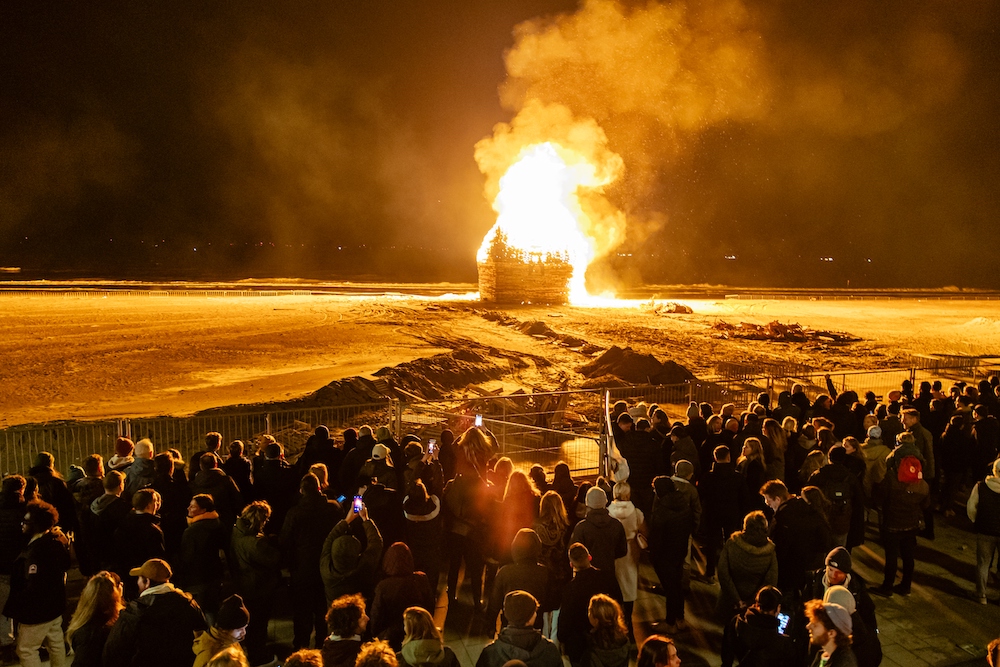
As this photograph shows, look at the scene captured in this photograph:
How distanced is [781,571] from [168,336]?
2180 centimetres

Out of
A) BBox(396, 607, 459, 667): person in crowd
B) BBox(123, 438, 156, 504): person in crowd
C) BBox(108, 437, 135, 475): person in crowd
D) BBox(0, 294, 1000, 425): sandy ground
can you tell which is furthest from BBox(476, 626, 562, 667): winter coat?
BBox(0, 294, 1000, 425): sandy ground

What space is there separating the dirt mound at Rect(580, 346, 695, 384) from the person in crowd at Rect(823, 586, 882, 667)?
14.5m

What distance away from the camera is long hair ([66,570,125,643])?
4602 mm

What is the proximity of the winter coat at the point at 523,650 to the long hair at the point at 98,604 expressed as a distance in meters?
2.39

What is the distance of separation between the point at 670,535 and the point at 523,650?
3.05m

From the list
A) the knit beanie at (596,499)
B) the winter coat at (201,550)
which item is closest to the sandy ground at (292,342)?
the winter coat at (201,550)

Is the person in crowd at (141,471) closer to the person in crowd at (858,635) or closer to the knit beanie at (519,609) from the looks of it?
the knit beanie at (519,609)

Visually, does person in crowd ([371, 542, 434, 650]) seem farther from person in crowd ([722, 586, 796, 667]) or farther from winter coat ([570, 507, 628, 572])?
person in crowd ([722, 586, 796, 667])

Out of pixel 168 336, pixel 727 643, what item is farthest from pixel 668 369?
pixel 168 336

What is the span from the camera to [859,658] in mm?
4840

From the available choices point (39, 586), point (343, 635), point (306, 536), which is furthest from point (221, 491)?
point (343, 635)

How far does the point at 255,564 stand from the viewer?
5.99 metres

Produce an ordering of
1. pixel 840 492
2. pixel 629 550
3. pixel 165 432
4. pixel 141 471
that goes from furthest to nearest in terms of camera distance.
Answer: pixel 165 432
pixel 840 492
pixel 141 471
pixel 629 550

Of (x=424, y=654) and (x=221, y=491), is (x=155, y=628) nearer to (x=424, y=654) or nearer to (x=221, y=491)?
(x=424, y=654)
